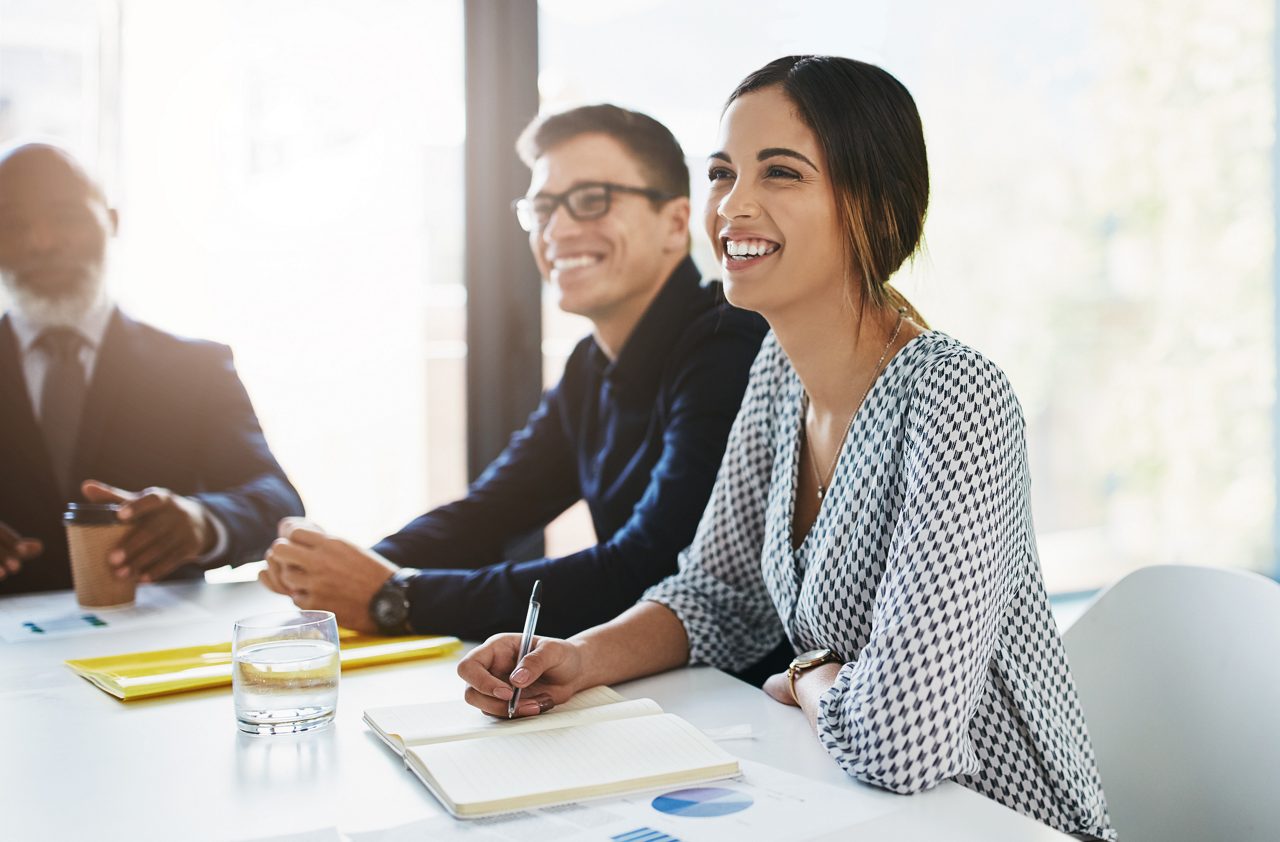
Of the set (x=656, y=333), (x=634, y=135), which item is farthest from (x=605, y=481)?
(x=634, y=135)

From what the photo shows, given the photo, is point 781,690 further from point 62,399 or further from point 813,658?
point 62,399

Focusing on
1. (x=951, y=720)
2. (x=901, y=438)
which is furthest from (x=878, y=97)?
(x=951, y=720)

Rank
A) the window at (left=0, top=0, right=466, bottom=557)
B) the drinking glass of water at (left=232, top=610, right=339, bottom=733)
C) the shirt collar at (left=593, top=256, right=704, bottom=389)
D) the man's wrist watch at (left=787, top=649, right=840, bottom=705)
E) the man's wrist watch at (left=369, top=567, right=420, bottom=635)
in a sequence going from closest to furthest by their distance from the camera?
the drinking glass of water at (left=232, top=610, right=339, bottom=733), the man's wrist watch at (left=787, top=649, right=840, bottom=705), the man's wrist watch at (left=369, top=567, right=420, bottom=635), the shirt collar at (left=593, top=256, right=704, bottom=389), the window at (left=0, top=0, right=466, bottom=557)

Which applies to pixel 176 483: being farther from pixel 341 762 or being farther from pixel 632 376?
pixel 341 762

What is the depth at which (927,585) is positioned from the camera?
1.10m

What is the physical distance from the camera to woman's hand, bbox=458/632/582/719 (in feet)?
3.91

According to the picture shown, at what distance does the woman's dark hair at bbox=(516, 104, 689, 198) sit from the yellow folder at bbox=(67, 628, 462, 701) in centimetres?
102

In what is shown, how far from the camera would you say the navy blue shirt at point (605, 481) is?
64.9 inches

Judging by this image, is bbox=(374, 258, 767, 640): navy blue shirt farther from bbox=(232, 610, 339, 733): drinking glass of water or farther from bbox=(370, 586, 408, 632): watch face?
bbox=(232, 610, 339, 733): drinking glass of water

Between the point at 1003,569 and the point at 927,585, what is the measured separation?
103mm

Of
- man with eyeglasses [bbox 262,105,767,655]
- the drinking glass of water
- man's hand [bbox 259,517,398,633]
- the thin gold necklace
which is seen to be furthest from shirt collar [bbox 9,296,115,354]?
the thin gold necklace

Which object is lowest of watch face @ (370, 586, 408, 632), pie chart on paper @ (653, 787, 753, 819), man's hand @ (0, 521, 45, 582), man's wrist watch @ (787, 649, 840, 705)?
man's hand @ (0, 521, 45, 582)

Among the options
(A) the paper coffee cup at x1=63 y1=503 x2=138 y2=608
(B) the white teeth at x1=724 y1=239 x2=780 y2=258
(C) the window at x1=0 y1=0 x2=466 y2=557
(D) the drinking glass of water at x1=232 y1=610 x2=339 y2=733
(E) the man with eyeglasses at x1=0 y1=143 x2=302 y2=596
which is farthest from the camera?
(C) the window at x1=0 y1=0 x2=466 y2=557

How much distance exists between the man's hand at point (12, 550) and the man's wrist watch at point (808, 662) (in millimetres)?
1562
